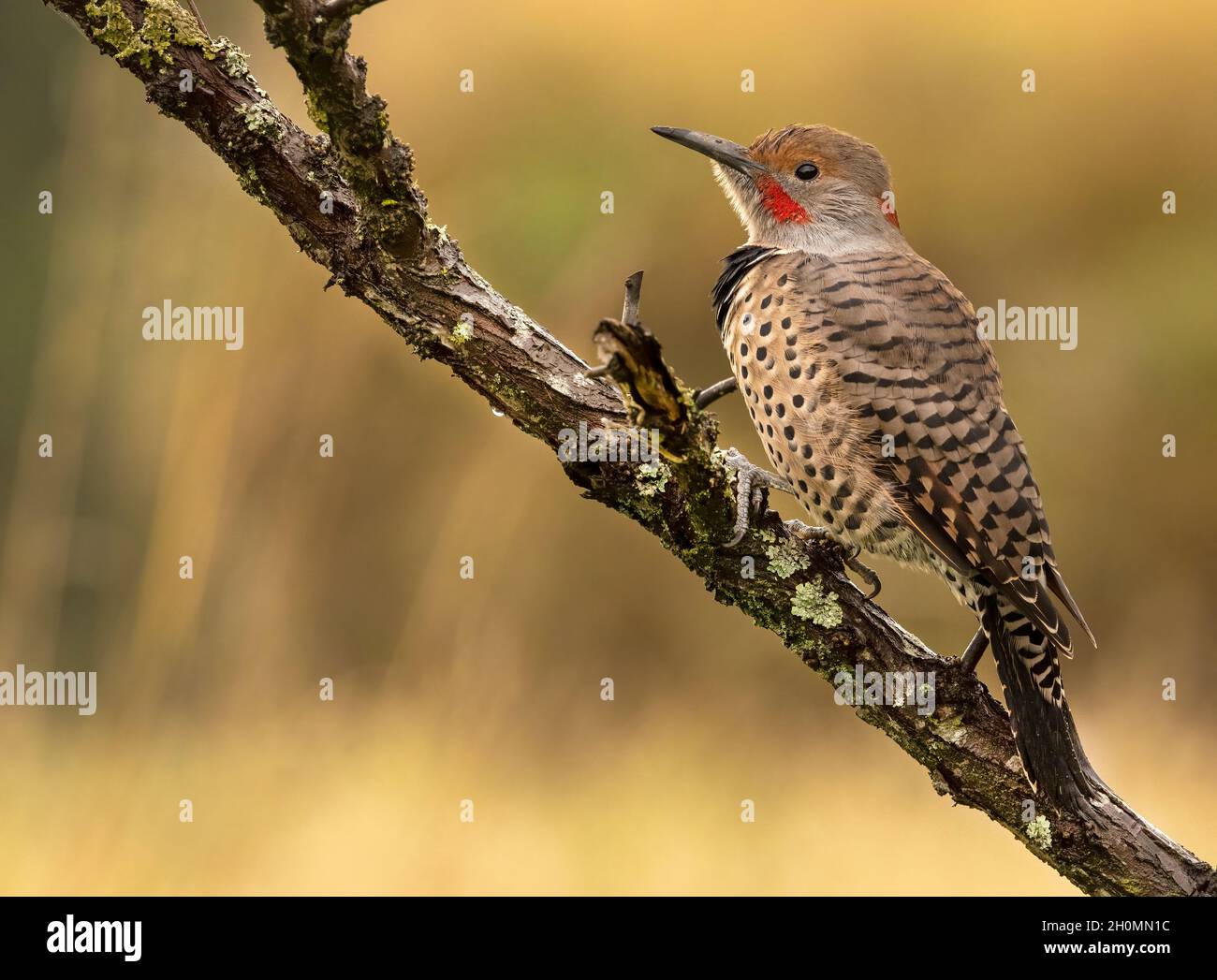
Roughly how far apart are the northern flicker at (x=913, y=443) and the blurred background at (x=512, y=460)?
208cm

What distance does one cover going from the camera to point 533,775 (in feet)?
17.2

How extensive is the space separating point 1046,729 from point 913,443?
0.74 m

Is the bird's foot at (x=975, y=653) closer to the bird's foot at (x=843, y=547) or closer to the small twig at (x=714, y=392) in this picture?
the bird's foot at (x=843, y=547)

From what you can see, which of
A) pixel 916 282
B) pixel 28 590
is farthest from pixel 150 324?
pixel 916 282

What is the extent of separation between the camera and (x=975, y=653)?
2.76 metres

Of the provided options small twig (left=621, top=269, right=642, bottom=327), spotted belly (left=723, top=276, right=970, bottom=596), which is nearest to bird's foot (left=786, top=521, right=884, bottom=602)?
spotted belly (left=723, top=276, right=970, bottom=596)

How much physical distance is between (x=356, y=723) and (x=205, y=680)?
63 centimetres

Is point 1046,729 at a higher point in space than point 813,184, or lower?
lower

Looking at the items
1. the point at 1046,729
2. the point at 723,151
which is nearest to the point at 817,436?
the point at 1046,729

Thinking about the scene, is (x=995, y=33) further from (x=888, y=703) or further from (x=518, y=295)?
(x=888, y=703)

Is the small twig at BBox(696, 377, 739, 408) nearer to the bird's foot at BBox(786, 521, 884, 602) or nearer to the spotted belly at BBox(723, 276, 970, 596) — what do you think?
the spotted belly at BBox(723, 276, 970, 596)

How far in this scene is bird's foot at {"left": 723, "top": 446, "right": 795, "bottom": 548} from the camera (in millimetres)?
2551

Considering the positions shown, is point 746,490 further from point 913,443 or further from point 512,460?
point 512,460

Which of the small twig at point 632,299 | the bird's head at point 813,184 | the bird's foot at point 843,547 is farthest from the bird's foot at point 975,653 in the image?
the bird's head at point 813,184
